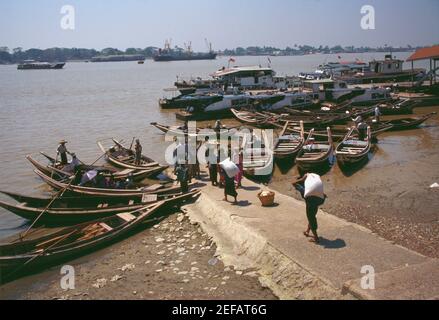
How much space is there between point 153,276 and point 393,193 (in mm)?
9700

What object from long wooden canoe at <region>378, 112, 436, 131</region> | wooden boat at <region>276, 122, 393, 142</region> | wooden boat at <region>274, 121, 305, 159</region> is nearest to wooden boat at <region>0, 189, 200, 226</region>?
wooden boat at <region>274, 121, 305, 159</region>

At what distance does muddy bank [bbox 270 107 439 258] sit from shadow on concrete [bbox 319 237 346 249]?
2.23 meters

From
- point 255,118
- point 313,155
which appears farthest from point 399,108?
point 313,155

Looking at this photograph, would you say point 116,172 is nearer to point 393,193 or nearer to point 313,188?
point 313,188

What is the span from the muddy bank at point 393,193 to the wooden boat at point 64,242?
6213 mm

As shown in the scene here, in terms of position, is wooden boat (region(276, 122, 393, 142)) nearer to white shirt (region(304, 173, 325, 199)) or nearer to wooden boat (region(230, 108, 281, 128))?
wooden boat (region(230, 108, 281, 128))

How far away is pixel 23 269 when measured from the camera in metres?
10.4

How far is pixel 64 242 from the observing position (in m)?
12.0

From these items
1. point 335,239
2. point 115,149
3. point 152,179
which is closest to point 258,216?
point 335,239

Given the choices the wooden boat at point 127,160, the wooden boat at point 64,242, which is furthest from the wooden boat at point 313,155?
the wooden boat at point 64,242

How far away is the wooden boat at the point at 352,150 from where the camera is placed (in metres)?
18.6
